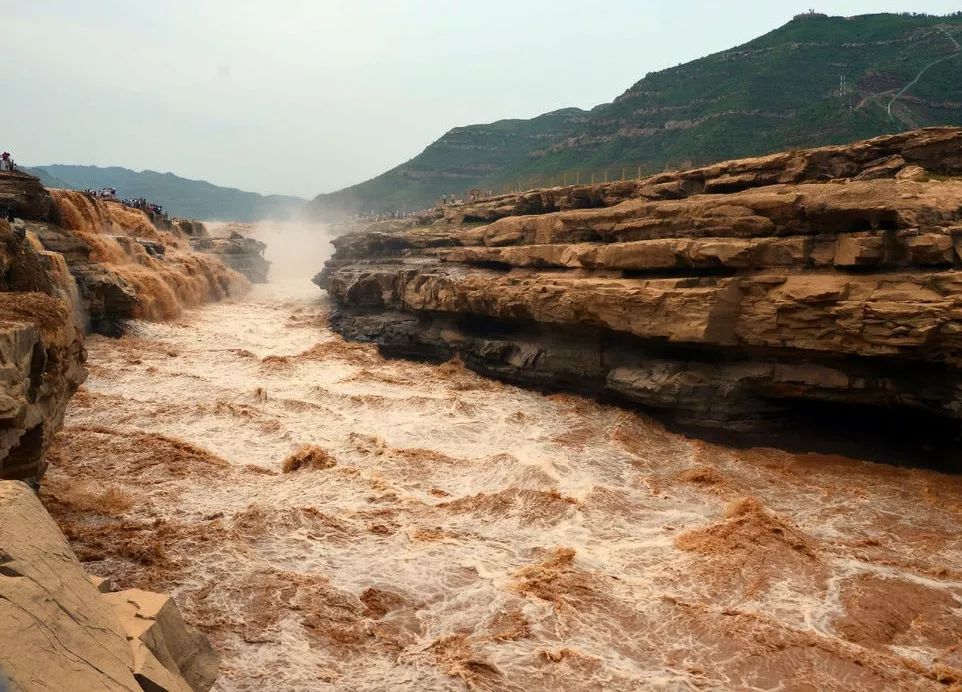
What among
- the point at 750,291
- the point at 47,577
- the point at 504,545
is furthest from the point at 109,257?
the point at 47,577

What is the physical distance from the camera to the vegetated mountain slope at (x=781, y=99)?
132 ft

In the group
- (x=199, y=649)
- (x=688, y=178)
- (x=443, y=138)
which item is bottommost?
(x=199, y=649)

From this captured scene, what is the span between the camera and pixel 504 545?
28.7 feet

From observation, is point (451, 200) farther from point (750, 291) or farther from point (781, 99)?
point (781, 99)

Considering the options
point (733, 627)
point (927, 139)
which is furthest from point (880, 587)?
point (927, 139)

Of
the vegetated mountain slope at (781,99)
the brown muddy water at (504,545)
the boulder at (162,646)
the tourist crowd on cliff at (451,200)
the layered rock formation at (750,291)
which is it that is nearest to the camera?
the boulder at (162,646)

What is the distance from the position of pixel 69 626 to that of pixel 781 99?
56.3 metres

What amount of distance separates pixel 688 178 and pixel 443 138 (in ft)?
330

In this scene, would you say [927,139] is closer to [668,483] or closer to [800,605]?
[668,483]

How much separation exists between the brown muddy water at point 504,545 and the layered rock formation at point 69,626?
4.68 ft

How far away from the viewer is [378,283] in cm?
2323

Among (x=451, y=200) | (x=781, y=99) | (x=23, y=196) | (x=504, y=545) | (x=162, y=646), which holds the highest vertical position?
(x=781, y=99)

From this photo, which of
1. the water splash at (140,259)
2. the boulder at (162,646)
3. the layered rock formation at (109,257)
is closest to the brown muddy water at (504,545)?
the boulder at (162,646)

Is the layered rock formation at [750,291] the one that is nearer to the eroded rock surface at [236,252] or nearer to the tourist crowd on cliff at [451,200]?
the tourist crowd on cliff at [451,200]
